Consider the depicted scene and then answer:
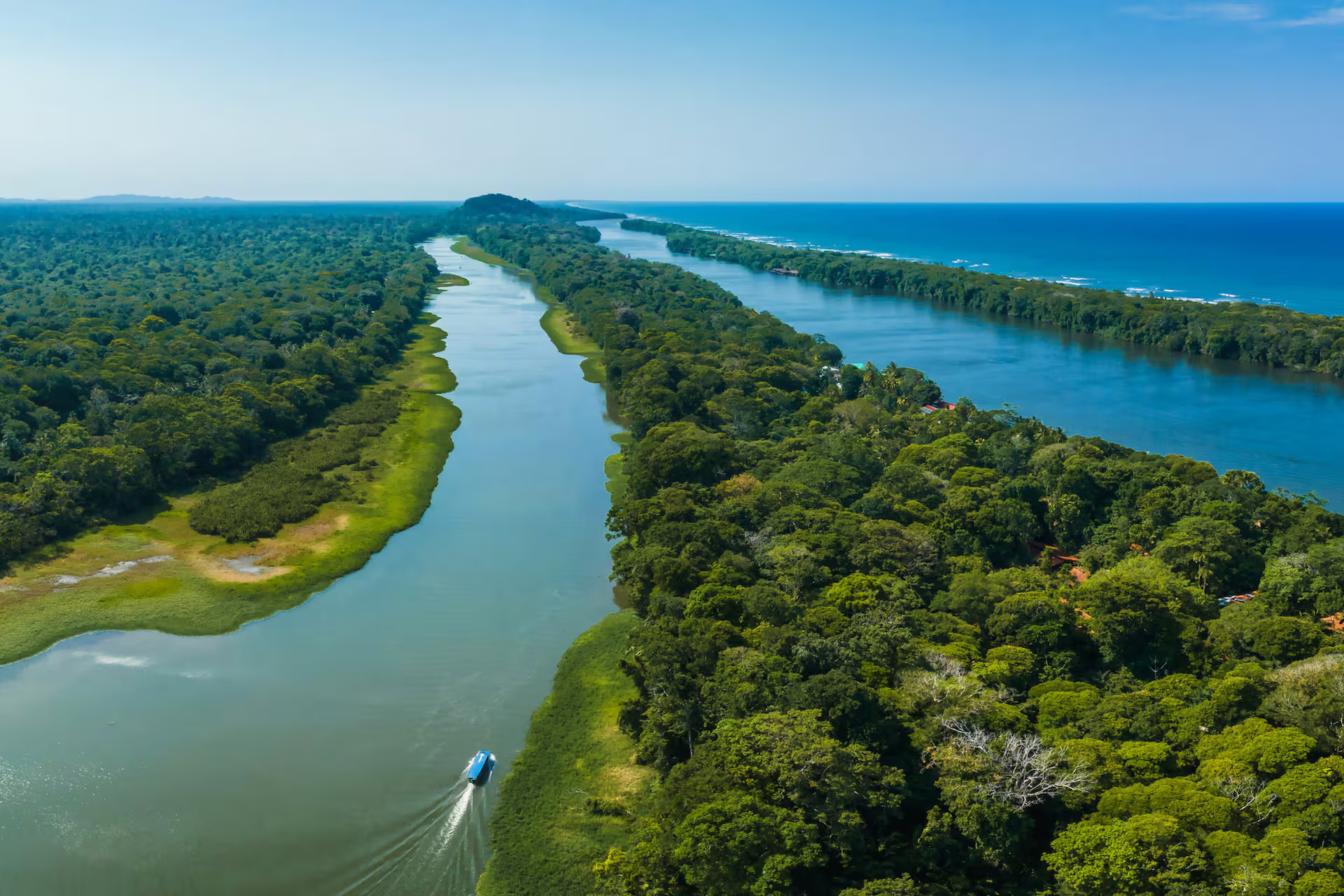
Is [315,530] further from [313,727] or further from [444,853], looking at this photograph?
[444,853]

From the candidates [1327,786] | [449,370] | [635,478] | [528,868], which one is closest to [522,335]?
[449,370]

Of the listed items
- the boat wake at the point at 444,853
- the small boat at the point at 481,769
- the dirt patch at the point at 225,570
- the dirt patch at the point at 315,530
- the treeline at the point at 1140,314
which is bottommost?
the boat wake at the point at 444,853

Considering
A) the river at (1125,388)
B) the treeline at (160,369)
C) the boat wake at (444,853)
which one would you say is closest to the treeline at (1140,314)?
the river at (1125,388)

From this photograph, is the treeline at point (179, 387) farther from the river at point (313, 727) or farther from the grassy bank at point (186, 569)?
the river at point (313, 727)

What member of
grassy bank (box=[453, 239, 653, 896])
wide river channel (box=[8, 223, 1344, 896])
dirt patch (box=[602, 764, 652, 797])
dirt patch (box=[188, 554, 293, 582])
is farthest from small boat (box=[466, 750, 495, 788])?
dirt patch (box=[188, 554, 293, 582])

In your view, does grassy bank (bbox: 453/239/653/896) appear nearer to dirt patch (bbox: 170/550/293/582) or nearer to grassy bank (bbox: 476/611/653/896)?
grassy bank (bbox: 476/611/653/896)

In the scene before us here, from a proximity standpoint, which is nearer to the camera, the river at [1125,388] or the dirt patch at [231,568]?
the dirt patch at [231,568]

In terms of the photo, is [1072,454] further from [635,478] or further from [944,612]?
[635,478]
